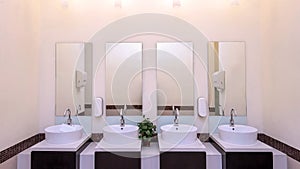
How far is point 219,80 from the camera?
2955 mm

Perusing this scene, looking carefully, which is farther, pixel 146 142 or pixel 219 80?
pixel 219 80

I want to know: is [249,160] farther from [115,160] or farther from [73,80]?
[73,80]

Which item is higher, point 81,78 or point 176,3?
point 176,3

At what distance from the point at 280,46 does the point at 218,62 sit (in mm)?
669

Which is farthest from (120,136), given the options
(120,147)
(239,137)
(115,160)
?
(239,137)

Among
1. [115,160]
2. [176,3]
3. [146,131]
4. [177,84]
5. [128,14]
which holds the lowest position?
[115,160]

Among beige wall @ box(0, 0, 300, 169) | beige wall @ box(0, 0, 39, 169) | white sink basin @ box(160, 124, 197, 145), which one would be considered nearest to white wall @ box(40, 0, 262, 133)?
beige wall @ box(0, 0, 300, 169)

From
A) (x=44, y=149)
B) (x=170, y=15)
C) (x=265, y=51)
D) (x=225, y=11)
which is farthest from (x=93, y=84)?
(x=265, y=51)

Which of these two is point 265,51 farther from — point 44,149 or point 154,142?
point 44,149

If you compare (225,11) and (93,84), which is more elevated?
(225,11)

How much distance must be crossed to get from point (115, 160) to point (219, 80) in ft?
4.79

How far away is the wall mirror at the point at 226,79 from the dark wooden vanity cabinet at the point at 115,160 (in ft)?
3.62

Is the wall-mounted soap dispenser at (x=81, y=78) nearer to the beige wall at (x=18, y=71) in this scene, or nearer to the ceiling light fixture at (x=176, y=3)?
the beige wall at (x=18, y=71)

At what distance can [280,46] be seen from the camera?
2533 millimetres
